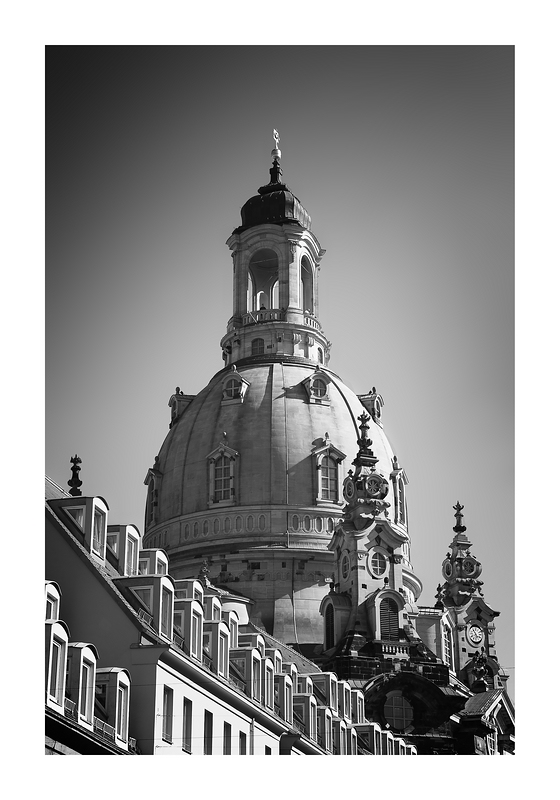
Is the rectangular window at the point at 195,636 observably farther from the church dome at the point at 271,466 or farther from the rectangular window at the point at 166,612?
the church dome at the point at 271,466

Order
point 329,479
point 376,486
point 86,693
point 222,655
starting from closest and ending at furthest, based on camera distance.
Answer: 1. point 86,693
2. point 222,655
3. point 376,486
4. point 329,479

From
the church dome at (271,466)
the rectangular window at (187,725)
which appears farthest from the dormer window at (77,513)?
the church dome at (271,466)

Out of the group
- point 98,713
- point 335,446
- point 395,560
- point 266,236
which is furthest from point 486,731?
point 98,713

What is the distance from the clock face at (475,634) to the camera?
114m

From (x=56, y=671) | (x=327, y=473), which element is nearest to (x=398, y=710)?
(x=327, y=473)

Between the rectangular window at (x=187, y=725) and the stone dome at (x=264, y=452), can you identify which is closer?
the rectangular window at (x=187, y=725)

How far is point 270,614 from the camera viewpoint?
109m

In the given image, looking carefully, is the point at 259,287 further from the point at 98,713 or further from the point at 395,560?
the point at 98,713

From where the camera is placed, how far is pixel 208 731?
144 feet

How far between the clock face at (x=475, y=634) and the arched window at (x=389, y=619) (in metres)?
15.5

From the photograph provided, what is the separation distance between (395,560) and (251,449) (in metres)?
16.4

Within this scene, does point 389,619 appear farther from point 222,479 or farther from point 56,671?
point 56,671

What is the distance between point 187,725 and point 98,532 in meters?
6.23

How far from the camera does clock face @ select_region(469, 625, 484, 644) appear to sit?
114500 mm
